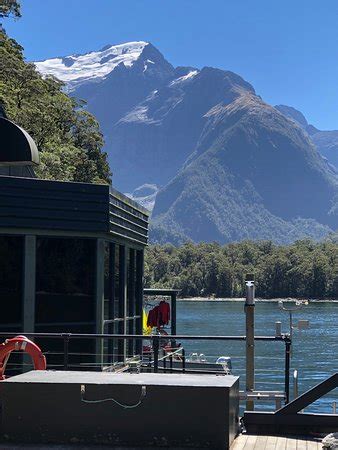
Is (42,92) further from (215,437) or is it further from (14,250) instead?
(215,437)

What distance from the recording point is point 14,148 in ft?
47.8

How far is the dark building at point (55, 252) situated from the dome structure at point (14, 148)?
19mm

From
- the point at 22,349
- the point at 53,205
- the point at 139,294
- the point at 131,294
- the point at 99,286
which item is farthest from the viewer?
the point at 139,294

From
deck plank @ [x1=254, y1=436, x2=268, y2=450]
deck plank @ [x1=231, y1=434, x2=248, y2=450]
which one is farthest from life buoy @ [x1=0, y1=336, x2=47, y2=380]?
deck plank @ [x1=254, y1=436, x2=268, y2=450]

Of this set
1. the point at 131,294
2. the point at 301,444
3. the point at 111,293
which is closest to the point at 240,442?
the point at 301,444

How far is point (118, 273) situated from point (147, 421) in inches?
325

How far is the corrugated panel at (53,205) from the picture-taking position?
12984 millimetres

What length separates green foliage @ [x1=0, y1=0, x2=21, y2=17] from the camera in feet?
154

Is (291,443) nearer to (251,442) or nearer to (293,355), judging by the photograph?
(251,442)

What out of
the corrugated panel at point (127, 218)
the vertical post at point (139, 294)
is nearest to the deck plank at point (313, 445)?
the corrugated panel at point (127, 218)

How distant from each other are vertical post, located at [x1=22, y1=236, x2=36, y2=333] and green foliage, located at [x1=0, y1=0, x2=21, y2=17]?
121ft

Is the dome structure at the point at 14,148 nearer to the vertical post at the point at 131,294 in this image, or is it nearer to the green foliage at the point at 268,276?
the vertical post at the point at 131,294

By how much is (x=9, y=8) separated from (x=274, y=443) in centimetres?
4389

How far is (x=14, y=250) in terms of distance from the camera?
1320 cm
